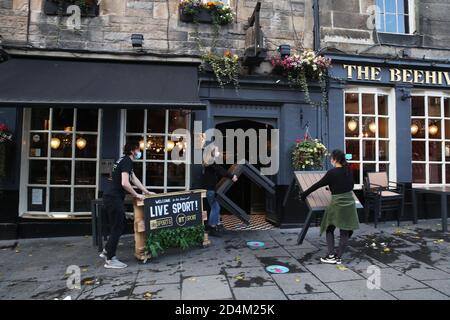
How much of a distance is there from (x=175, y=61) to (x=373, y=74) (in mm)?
4760

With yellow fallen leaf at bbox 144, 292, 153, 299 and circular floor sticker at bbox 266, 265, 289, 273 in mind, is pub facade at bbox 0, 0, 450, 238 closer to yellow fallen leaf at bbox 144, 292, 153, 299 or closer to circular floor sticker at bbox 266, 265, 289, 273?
circular floor sticker at bbox 266, 265, 289, 273

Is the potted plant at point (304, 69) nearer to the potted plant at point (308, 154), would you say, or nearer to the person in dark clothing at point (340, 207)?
the potted plant at point (308, 154)

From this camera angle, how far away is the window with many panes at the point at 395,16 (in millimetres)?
8859

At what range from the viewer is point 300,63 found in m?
7.77

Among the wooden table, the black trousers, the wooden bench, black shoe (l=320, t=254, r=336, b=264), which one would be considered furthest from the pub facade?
black shoe (l=320, t=254, r=336, b=264)

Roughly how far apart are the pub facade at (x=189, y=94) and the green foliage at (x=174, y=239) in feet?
5.72

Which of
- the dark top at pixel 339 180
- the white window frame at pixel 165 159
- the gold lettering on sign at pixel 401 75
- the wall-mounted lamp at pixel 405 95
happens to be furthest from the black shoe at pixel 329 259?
the wall-mounted lamp at pixel 405 95

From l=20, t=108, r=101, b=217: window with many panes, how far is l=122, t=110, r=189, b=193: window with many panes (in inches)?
33.7

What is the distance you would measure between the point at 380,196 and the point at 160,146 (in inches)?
197

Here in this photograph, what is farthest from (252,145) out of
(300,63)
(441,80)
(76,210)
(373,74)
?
(441,80)

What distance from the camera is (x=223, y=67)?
25.2 feet

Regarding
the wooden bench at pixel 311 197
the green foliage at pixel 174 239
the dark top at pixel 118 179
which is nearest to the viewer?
the dark top at pixel 118 179

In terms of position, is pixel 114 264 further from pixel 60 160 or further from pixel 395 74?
pixel 395 74
